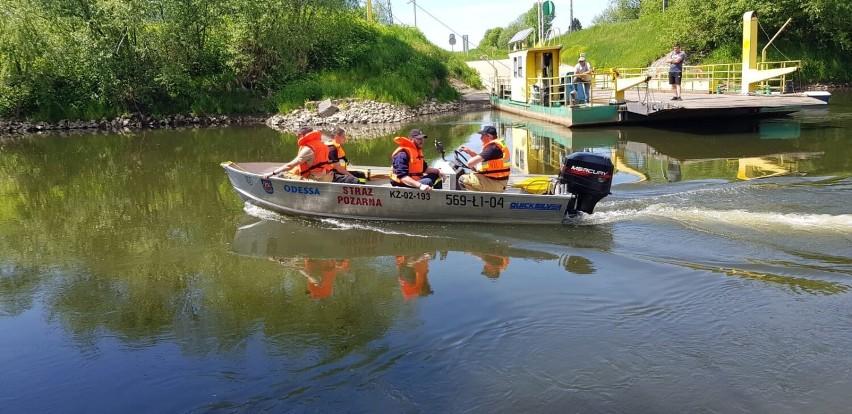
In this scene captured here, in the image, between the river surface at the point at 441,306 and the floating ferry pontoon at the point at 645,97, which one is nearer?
the river surface at the point at 441,306

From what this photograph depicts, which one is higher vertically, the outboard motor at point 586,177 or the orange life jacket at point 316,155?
the orange life jacket at point 316,155

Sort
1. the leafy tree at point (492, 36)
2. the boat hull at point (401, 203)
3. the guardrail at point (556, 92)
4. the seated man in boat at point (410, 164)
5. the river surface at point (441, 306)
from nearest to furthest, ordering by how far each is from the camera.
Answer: the river surface at point (441, 306) < the boat hull at point (401, 203) < the seated man in boat at point (410, 164) < the guardrail at point (556, 92) < the leafy tree at point (492, 36)

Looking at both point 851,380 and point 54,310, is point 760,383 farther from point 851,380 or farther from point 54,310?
point 54,310

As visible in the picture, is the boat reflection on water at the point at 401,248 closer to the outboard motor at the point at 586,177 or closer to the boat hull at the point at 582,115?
the outboard motor at the point at 586,177

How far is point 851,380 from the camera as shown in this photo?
15.8 feet

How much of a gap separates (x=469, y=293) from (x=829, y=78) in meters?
38.1

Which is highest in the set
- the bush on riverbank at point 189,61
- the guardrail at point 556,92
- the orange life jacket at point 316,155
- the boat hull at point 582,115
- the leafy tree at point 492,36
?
the leafy tree at point 492,36

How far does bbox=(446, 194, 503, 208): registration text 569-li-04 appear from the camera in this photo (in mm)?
9172

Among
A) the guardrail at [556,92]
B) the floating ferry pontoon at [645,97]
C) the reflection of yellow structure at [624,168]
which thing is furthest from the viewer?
the guardrail at [556,92]

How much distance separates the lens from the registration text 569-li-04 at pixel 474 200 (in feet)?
30.1

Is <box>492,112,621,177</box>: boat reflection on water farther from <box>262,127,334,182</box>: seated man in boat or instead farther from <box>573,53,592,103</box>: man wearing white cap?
<box>262,127,334,182</box>: seated man in boat

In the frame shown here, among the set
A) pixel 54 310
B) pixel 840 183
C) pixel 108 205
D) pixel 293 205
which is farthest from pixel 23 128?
pixel 840 183

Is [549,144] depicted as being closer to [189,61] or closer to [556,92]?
[556,92]

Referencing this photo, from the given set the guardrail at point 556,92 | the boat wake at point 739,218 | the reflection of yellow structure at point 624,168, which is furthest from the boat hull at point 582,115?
the boat wake at point 739,218
